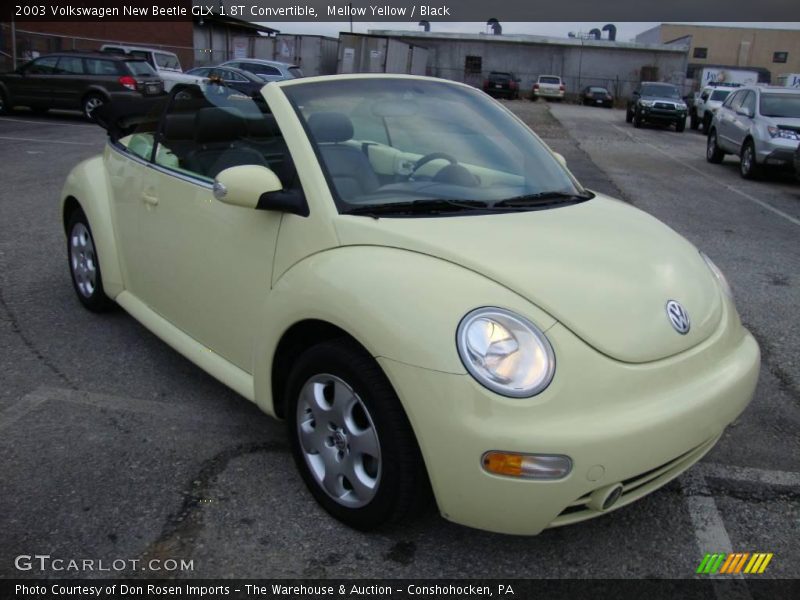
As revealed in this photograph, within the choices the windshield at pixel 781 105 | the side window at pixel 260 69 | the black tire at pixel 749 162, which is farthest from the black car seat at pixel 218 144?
the side window at pixel 260 69

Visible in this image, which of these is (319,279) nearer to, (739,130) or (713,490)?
(713,490)

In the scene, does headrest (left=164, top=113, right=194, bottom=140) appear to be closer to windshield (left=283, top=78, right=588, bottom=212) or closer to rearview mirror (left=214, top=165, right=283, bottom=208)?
windshield (left=283, top=78, right=588, bottom=212)

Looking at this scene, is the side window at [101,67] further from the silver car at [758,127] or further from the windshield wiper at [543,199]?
the windshield wiper at [543,199]

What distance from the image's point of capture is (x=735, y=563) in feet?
8.39

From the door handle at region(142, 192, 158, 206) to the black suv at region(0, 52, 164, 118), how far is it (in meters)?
14.7

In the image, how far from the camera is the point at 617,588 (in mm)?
2410

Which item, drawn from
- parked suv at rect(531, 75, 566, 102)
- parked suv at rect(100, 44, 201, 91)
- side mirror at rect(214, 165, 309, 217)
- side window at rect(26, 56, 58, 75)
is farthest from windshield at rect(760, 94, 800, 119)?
parked suv at rect(531, 75, 566, 102)

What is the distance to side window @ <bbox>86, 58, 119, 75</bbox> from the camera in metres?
17.3

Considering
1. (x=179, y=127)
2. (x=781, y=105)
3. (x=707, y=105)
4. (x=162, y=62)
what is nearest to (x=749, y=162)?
(x=781, y=105)

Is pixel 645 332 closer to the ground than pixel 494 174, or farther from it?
closer to the ground

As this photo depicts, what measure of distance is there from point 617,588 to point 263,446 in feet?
5.22

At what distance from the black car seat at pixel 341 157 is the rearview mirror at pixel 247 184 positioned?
24 centimetres

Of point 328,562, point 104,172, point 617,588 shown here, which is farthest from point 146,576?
point 104,172

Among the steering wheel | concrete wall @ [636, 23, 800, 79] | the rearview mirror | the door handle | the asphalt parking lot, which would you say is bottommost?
the asphalt parking lot
